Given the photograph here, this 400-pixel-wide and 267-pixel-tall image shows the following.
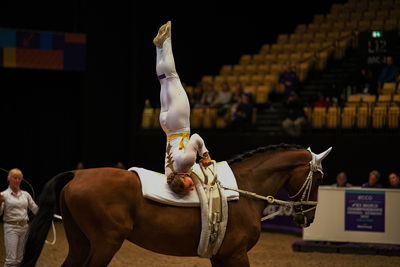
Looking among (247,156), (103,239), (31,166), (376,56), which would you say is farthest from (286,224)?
(103,239)

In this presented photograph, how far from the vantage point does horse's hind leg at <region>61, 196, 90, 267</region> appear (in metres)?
6.98

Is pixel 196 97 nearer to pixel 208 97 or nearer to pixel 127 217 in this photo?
pixel 208 97

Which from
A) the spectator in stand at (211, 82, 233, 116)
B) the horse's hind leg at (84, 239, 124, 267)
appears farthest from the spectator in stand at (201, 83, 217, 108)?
the horse's hind leg at (84, 239, 124, 267)

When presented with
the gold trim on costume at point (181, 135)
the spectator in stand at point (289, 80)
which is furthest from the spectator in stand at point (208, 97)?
the gold trim on costume at point (181, 135)

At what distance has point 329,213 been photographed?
14125 millimetres

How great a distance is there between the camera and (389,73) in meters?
A: 17.8

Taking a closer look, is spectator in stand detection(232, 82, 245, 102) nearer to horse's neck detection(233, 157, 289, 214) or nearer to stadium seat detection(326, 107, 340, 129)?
stadium seat detection(326, 107, 340, 129)

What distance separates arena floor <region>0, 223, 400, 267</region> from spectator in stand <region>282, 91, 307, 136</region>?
3.46 metres

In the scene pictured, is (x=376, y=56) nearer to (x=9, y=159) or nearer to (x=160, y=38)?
(x=9, y=159)

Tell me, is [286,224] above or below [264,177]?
below

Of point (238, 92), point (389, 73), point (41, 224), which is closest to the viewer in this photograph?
point (41, 224)

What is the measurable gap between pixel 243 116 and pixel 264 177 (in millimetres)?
10140

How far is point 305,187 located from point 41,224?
2.89 metres

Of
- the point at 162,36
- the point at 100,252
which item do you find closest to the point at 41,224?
the point at 100,252
